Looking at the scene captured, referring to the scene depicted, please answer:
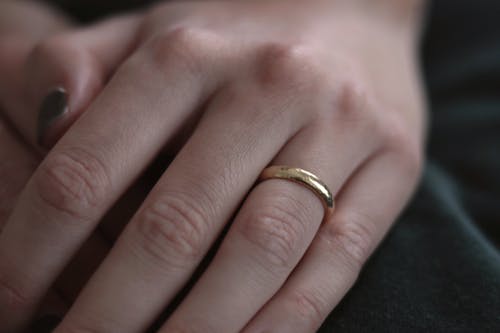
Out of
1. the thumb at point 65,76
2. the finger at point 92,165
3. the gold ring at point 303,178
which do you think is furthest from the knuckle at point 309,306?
→ the thumb at point 65,76

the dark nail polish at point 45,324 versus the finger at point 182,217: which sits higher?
the finger at point 182,217

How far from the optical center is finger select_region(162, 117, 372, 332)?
1.87ft

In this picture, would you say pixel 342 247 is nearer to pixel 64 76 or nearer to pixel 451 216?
pixel 451 216

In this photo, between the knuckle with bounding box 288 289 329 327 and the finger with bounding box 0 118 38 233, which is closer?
the knuckle with bounding box 288 289 329 327

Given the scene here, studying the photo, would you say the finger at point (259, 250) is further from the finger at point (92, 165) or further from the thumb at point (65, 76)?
the thumb at point (65, 76)

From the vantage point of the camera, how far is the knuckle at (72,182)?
61 centimetres

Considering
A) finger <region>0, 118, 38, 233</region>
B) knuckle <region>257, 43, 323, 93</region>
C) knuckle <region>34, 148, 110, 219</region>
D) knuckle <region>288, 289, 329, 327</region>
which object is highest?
knuckle <region>257, 43, 323, 93</region>

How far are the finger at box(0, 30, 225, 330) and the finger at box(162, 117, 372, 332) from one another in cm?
14

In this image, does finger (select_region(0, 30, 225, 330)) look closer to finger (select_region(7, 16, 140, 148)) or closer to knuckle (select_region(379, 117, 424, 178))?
finger (select_region(7, 16, 140, 148))

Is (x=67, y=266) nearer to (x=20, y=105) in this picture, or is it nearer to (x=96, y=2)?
(x=20, y=105)

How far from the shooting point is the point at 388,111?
2.73 ft

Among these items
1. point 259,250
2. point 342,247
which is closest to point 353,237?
point 342,247

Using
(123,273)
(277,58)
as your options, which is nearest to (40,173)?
(123,273)

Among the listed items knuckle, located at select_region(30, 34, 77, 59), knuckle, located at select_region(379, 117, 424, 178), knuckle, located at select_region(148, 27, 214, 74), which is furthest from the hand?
knuckle, located at select_region(379, 117, 424, 178)
